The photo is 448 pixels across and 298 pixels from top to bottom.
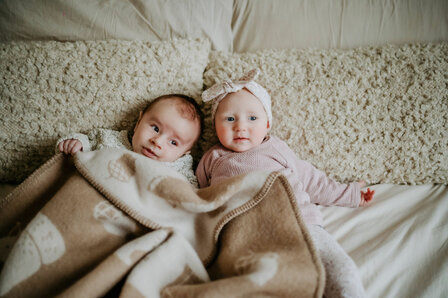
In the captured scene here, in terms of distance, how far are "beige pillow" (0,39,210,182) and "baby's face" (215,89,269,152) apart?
0.74ft

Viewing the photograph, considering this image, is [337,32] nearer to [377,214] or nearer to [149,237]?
[377,214]

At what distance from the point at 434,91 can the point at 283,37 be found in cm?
63

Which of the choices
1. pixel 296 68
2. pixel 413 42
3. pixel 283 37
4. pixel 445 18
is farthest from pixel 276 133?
pixel 445 18

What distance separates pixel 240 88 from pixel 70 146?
640 millimetres

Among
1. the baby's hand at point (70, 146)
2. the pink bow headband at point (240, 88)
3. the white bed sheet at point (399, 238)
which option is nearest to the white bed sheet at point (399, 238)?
the white bed sheet at point (399, 238)

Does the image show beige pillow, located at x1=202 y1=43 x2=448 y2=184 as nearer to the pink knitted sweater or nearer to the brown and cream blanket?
the pink knitted sweater

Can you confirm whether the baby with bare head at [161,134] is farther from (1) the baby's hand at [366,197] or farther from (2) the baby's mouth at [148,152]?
(1) the baby's hand at [366,197]

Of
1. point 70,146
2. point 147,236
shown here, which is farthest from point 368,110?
point 70,146

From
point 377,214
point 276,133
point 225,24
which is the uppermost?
point 225,24

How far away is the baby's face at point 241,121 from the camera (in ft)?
3.20

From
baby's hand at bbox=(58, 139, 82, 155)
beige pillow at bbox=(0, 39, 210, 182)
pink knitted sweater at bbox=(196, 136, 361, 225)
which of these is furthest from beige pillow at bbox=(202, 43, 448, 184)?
baby's hand at bbox=(58, 139, 82, 155)

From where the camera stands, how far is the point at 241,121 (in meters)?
0.97

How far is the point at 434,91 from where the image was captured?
99 centimetres

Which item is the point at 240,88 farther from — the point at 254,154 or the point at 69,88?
the point at 69,88
